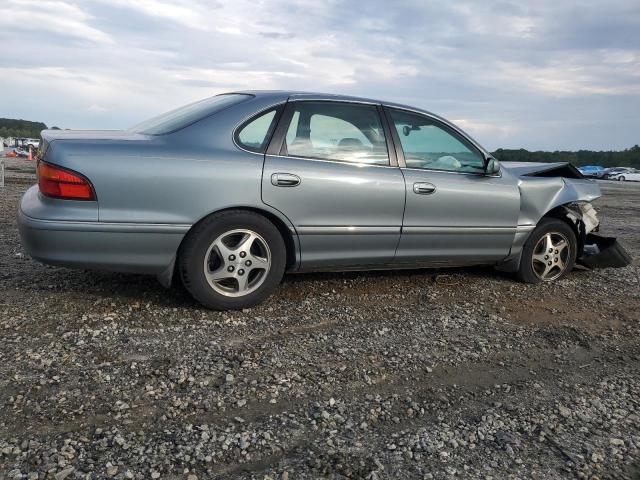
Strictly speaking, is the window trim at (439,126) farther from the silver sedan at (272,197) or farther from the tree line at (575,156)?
the tree line at (575,156)

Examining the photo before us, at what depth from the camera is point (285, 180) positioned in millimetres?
3979

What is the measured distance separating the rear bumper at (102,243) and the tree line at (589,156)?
6879 centimetres

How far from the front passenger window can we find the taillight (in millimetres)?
2415

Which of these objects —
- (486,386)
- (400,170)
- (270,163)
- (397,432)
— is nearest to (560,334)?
(486,386)

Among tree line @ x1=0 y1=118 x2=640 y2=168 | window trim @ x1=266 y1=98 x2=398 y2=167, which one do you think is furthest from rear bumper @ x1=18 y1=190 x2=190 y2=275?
tree line @ x1=0 y1=118 x2=640 y2=168

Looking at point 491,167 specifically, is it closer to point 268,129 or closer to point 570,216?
point 570,216

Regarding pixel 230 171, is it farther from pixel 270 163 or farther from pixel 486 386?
pixel 486 386

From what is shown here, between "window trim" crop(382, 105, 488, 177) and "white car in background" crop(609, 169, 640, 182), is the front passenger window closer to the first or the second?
"window trim" crop(382, 105, 488, 177)

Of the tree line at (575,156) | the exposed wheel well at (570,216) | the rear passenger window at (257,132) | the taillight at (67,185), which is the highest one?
the tree line at (575,156)

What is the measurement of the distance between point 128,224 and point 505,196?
3164 millimetres

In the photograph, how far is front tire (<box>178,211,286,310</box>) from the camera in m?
3.79

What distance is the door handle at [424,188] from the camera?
448 centimetres

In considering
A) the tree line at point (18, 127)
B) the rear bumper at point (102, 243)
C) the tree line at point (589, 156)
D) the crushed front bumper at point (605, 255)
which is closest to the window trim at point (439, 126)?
the crushed front bumper at point (605, 255)

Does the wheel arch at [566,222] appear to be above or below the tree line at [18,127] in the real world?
below
